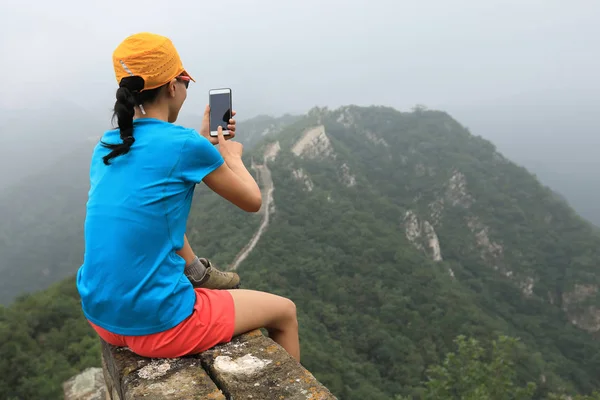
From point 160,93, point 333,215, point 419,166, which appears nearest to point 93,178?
point 160,93

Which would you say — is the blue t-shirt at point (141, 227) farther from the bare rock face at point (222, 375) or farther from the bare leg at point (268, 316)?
the bare leg at point (268, 316)

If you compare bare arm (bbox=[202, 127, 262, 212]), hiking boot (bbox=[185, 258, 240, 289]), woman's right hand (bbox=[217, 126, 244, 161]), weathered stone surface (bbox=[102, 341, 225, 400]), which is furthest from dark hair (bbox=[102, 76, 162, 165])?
weathered stone surface (bbox=[102, 341, 225, 400])

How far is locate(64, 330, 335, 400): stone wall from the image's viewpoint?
2.21m

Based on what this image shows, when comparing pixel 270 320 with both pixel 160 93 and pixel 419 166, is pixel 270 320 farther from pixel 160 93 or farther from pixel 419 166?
pixel 419 166

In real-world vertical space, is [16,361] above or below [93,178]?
below

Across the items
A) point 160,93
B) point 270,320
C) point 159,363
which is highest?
point 160,93

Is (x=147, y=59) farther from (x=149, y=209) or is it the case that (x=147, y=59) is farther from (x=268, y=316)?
(x=268, y=316)

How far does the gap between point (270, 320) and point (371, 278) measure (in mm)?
32083

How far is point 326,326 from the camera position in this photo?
26.6 m

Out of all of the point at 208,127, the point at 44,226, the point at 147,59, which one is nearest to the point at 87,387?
the point at 208,127

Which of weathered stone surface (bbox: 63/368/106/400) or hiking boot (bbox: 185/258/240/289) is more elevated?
hiking boot (bbox: 185/258/240/289)

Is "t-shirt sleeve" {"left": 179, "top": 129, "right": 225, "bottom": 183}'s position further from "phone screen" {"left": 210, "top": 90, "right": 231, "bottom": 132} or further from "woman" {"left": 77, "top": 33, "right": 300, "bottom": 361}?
"phone screen" {"left": 210, "top": 90, "right": 231, "bottom": 132}

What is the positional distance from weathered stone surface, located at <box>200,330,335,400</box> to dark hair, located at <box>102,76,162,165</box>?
1338 millimetres

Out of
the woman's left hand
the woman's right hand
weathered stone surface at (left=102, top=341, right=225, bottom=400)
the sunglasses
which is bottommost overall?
weathered stone surface at (left=102, top=341, right=225, bottom=400)
